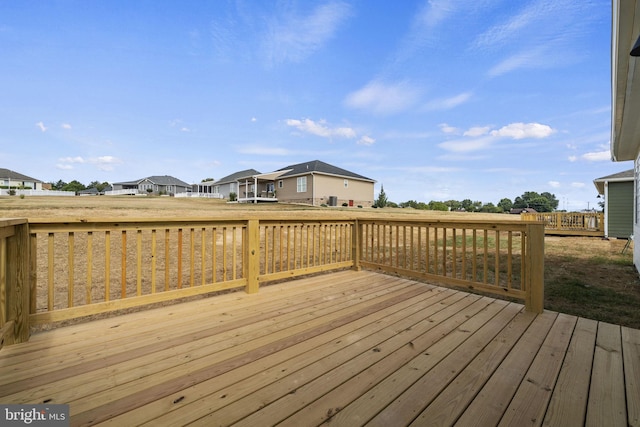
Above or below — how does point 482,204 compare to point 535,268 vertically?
above

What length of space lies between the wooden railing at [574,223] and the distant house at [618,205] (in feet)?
2.98

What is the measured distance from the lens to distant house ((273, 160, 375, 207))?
73.3ft

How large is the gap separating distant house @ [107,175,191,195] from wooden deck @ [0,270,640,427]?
42.6 meters

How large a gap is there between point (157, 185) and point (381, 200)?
108ft

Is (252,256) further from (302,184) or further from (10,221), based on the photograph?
(302,184)

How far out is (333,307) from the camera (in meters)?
2.86

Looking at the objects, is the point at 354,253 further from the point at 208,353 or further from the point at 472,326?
the point at 208,353

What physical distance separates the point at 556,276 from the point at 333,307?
5.10 meters

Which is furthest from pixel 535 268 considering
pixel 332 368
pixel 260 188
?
pixel 260 188

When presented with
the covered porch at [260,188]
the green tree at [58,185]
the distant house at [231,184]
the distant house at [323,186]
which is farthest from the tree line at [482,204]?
the green tree at [58,185]

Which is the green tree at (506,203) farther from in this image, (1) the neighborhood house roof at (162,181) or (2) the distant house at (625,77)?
(2) the distant house at (625,77)

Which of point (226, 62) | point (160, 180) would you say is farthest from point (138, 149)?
point (160, 180)

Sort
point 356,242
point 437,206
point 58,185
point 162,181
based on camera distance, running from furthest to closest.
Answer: point 58,185 < point 162,181 < point 437,206 < point 356,242

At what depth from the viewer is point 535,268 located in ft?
8.97
